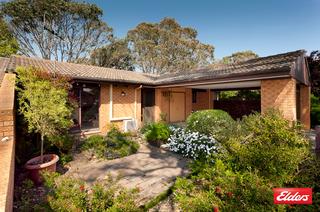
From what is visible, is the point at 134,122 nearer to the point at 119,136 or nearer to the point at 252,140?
the point at 119,136

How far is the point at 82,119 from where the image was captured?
9.69 meters

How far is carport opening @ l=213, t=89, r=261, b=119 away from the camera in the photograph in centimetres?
1419

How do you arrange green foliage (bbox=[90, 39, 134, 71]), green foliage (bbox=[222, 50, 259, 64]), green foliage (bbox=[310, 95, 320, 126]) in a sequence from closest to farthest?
green foliage (bbox=[310, 95, 320, 126]), green foliage (bbox=[90, 39, 134, 71]), green foliage (bbox=[222, 50, 259, 64])

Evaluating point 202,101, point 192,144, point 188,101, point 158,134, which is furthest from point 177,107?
point 192,144

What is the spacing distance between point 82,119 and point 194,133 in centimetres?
625

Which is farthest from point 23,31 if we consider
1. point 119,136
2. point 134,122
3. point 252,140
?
point 252,140

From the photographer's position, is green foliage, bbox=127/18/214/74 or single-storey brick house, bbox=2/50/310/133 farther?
green foliage, bbox=127/18/214/74

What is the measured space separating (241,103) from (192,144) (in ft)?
33.1

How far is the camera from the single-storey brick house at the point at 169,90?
661cm

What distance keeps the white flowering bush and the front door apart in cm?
643

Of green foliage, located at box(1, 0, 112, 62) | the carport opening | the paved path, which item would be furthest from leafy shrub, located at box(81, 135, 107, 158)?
green foliage, located at box(1, 0, 112, 62)

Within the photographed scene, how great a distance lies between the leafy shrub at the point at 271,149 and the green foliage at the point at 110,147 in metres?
4.08

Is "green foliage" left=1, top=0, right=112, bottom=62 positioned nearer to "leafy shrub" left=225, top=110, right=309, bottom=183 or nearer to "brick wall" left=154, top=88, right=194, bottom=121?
"brick wall" left=154, top=88, right=194, bottom=121

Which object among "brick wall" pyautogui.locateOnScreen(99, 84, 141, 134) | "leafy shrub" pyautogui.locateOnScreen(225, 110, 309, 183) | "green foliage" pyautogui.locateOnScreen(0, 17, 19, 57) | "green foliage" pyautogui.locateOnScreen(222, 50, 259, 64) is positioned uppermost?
"green foliage" pyautogui.locateOnScreen(222, 50, 259, 64)
